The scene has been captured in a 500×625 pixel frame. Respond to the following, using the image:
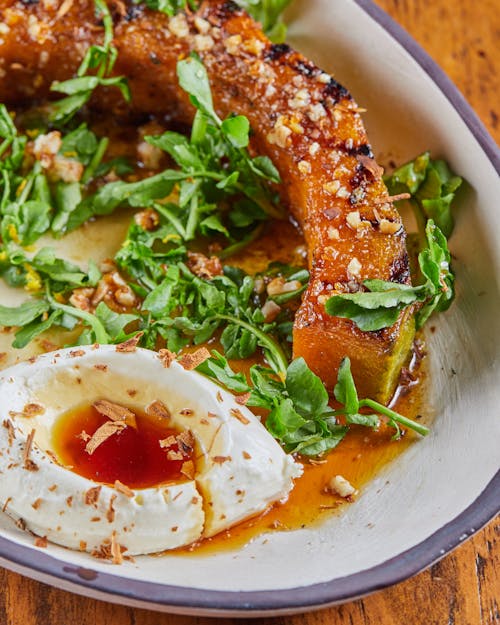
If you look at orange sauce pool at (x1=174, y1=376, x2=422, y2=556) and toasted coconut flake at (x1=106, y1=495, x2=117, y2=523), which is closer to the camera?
toasted coconut flake at (x1=106, y1=495, x2=117, y2=523)

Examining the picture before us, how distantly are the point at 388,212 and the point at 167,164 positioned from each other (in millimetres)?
883

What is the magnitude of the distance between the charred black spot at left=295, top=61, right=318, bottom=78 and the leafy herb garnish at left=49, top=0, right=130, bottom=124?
0.57m

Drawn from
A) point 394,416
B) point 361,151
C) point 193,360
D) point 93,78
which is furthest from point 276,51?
point 394,416

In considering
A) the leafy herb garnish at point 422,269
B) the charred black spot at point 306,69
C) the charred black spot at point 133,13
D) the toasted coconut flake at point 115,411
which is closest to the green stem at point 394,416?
the leafy herb garnish at point 422,269

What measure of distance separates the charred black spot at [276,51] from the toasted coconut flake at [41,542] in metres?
1.55

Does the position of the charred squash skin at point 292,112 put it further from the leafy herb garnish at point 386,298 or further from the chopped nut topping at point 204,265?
the chopped nut topping at point 204,265

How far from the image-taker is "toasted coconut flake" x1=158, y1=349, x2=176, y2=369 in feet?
7.82

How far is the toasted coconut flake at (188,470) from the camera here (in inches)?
89.2

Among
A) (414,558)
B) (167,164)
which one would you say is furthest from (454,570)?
(167,164)

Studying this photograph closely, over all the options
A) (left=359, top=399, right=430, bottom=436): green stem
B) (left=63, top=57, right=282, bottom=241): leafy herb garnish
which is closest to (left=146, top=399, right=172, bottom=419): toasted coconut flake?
(left=359, top=399, right=430, bottom=436): green stem

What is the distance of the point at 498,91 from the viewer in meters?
3.41

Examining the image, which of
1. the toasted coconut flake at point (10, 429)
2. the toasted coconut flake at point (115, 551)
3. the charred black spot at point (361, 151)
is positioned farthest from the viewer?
the charred black spot at point (361, 151)

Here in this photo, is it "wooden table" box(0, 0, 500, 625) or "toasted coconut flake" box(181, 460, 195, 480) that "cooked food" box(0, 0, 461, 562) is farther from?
"wooden table" box(0, 0, 500, 625)

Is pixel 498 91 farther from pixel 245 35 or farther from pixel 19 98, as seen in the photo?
pixel 19 98
